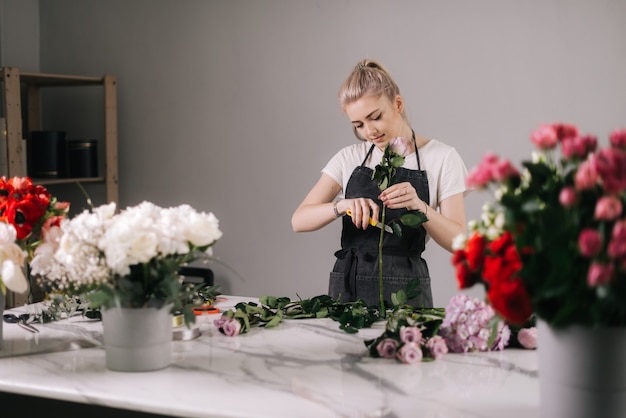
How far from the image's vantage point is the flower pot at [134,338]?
158 cm

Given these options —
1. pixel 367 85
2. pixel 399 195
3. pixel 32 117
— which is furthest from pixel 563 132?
pixel 32 117

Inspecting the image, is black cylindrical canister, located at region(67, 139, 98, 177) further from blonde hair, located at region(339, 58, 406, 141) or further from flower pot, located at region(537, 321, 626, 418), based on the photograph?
flower pot, located at region(537, 321, 626, 418)

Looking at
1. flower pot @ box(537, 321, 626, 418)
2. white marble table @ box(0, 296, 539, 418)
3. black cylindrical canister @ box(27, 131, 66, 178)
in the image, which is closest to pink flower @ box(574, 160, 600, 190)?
flower pot @ box(537, 321, 626, 418)

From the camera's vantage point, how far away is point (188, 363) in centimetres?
167

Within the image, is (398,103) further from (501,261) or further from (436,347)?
(501,261)

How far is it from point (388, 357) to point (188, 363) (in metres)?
0.47

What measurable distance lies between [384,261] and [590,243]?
66.3 inches

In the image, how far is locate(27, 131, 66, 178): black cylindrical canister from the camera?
4121 mm

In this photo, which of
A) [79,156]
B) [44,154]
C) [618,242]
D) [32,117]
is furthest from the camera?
[32,117]

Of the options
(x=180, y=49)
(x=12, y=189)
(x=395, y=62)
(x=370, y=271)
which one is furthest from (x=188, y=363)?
(x=180, y=49)

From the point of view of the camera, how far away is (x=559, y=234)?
112cm

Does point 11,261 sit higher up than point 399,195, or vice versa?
point 399,195

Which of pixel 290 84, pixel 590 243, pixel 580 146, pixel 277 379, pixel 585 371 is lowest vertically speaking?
pixel 277 379

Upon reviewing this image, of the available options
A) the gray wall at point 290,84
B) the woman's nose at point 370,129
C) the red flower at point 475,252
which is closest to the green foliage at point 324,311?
the red flower at point 475,252
